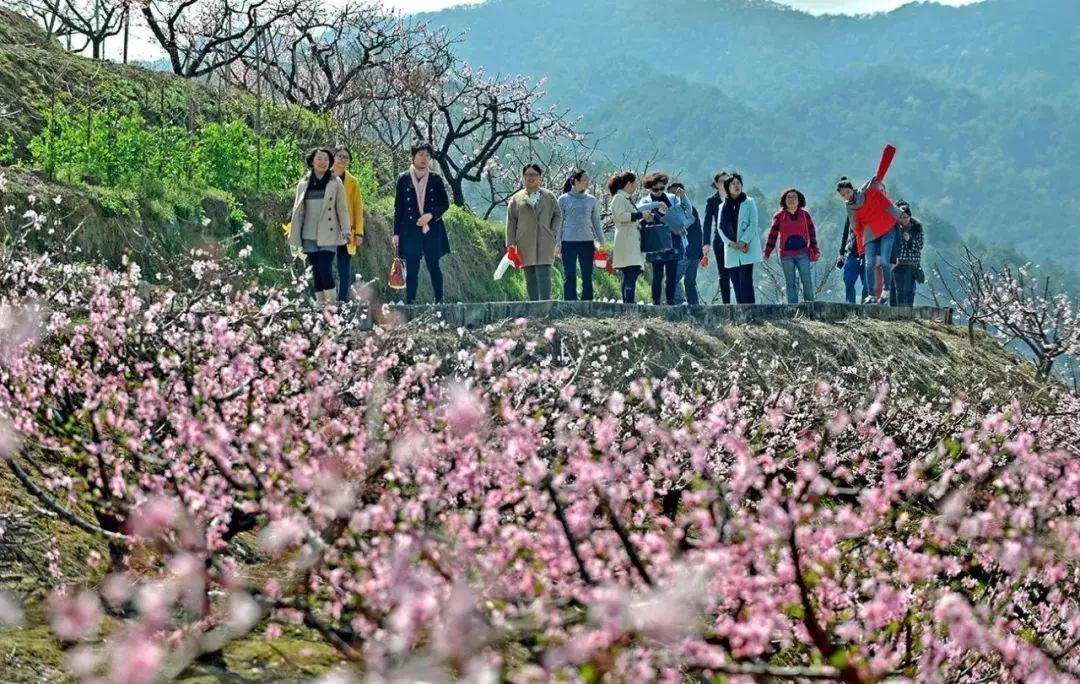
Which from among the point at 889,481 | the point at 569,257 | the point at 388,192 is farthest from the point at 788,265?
the point at 889,481

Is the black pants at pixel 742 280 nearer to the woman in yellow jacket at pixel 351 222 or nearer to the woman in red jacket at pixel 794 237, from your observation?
the woman in red jacket at pixel 794 237

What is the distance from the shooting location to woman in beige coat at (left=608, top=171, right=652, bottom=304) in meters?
15.1

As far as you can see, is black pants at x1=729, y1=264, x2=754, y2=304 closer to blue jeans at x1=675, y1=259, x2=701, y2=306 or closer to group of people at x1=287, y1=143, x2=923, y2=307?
group of people at x1=287, y1=143, x2=923, y2=307

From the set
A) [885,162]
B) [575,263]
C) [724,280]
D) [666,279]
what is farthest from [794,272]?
[575,263]

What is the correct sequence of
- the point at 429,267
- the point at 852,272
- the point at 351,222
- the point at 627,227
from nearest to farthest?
the point at 351,222
the point at 429,267
the point at 627,227
the point at 852,272

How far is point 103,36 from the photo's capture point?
2452 centimetres

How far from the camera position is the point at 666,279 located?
16.2 meters

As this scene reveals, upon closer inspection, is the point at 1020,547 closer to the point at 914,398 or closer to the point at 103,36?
the point at 914,398

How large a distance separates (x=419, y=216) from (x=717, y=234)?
4778 millimetres

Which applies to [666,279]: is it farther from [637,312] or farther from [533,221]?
[533,221]

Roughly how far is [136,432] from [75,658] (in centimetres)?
123

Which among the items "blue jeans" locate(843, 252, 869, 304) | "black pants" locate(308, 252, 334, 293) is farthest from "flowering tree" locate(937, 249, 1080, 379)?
"black pants" locate(308, 252, 334, 293)

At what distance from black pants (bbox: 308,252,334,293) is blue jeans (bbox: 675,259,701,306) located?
4.82m

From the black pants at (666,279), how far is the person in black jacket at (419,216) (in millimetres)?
3309
